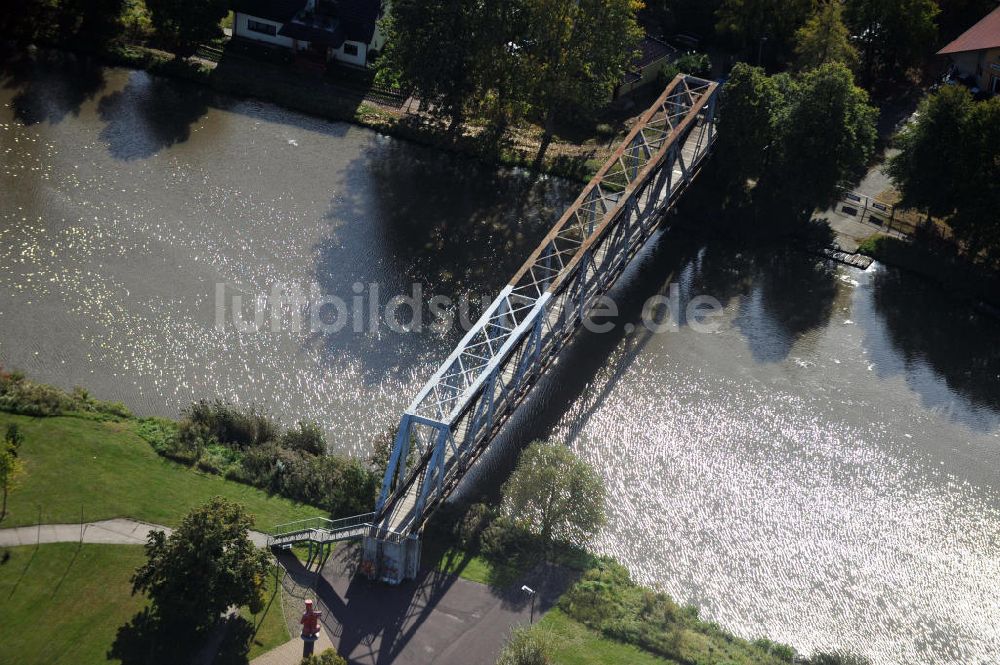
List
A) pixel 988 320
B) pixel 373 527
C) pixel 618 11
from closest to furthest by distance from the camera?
pixel 373 527 → pixel 988 320 → pixel 618 11

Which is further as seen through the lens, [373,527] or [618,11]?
[618,11]

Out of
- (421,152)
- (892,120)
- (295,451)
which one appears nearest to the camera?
(295,451)

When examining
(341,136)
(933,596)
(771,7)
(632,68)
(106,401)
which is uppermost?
(771,7)

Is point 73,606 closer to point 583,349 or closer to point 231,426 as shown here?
point 231,426

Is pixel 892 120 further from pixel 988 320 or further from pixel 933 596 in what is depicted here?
pixel 933 596

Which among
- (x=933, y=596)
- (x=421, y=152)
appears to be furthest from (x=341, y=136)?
(x=933, y=596)

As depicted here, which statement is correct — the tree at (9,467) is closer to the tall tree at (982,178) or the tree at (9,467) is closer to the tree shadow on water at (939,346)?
the tree shadow on water at (939,346)
